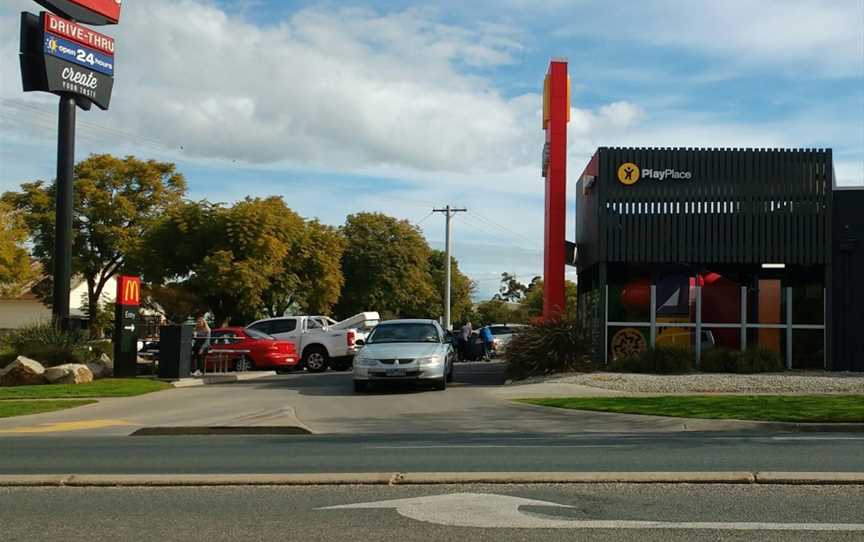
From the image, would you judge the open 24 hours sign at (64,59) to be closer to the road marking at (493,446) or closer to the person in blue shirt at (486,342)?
the person in blue shirt at (486,342)

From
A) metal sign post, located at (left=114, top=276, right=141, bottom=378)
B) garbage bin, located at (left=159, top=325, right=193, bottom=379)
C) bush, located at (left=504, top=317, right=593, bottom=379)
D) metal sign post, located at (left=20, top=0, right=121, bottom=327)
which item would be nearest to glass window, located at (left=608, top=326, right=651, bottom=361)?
bush, located at (left=504, top=317, right=593, bottom=379)

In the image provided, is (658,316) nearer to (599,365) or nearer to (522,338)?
(599,365)

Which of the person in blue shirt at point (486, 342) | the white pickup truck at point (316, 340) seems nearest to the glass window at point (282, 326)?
the white pickup truck at point (316, 340)

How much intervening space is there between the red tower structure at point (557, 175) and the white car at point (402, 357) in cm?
675

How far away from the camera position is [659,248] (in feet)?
79.9

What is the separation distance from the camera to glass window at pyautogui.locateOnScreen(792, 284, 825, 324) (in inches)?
938

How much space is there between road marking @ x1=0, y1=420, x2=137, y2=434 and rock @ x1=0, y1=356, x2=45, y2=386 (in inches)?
304

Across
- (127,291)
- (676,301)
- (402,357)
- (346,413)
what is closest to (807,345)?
(676,301)

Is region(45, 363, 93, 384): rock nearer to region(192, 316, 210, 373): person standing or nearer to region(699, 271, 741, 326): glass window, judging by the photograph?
region(192, 316, 210, 373): person standing

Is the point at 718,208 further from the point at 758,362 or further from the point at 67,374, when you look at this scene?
the point at 67,374

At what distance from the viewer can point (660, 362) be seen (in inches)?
900

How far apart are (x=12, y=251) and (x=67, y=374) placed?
22.2m

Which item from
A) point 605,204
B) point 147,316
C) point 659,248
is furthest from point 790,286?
point 147,316

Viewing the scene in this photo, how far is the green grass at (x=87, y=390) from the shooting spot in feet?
65.4
